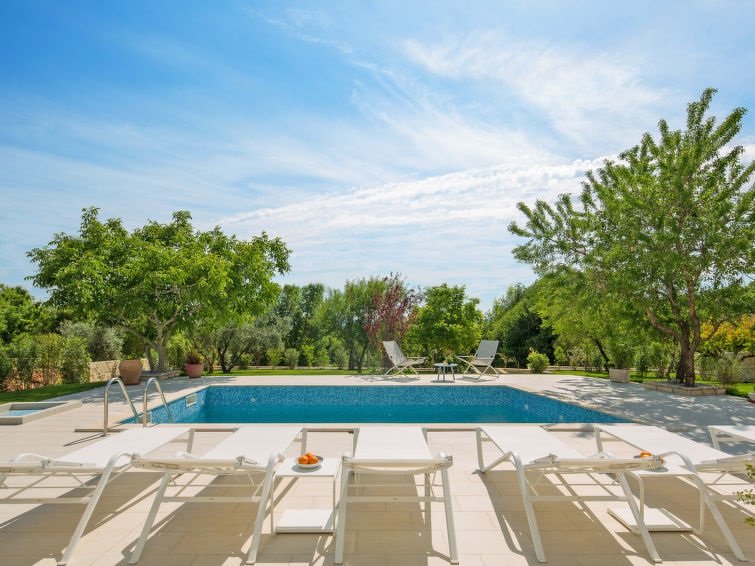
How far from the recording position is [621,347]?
12047 millimetres

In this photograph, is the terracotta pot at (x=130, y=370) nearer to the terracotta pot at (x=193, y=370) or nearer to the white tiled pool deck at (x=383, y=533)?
the terracotta pot at (x=193, y=370)

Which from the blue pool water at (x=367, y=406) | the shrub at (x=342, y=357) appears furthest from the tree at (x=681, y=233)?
the shrub at (x=342, y=357)

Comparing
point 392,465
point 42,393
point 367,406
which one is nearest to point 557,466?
point 392,465

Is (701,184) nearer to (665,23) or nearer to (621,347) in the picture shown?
(665,23)

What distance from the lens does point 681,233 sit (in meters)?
9.00

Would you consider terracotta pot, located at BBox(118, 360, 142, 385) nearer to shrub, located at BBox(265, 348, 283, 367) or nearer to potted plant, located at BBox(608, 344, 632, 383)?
shrub, located at BBox(265, 348, 283, 367)

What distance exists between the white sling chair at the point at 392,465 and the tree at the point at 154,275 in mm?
8457

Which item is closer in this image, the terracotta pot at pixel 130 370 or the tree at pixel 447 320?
the terracotta pot at pixel 130 370

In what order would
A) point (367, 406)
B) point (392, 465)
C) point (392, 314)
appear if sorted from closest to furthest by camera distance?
point (392, 465), point (367, 406), point (392, 314)

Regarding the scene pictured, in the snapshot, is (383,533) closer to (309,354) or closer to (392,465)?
(392,465)

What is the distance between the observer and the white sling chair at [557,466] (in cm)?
271

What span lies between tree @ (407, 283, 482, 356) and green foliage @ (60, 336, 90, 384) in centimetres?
915

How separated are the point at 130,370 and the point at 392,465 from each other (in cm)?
1012

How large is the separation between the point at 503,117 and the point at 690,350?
6278 mm
